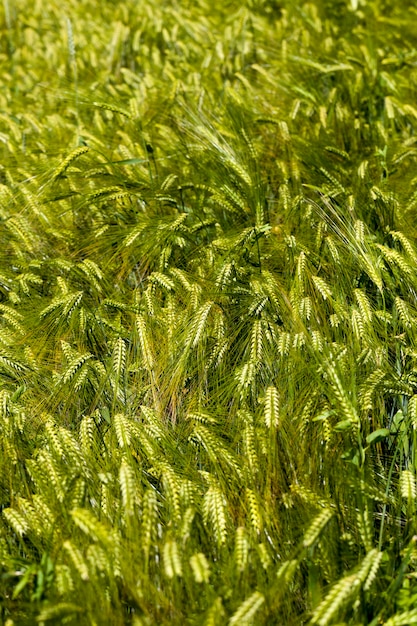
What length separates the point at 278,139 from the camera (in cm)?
286

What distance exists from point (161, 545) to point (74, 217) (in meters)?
1.34

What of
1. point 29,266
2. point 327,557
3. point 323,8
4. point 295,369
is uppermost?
point 323,8

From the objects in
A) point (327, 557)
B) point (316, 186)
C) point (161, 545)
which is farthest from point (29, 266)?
point (327, 557)

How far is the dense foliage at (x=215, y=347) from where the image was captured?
5.05ft

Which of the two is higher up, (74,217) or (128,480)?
(74,217)

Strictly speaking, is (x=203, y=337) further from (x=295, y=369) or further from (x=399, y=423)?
(x=399, y=423)

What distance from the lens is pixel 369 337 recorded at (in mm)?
2018

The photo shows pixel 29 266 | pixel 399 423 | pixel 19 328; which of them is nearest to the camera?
pixel 399 423

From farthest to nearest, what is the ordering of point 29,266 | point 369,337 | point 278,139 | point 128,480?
point 278,139, point 29,266, point 369,337, point 128,480

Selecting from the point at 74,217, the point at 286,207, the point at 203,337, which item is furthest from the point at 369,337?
the point at 74,217

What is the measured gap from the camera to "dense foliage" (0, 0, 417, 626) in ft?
5.05

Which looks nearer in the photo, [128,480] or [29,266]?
[128,480]

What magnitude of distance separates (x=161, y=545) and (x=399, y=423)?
0.65 m

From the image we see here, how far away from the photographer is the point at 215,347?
6.86 feet
